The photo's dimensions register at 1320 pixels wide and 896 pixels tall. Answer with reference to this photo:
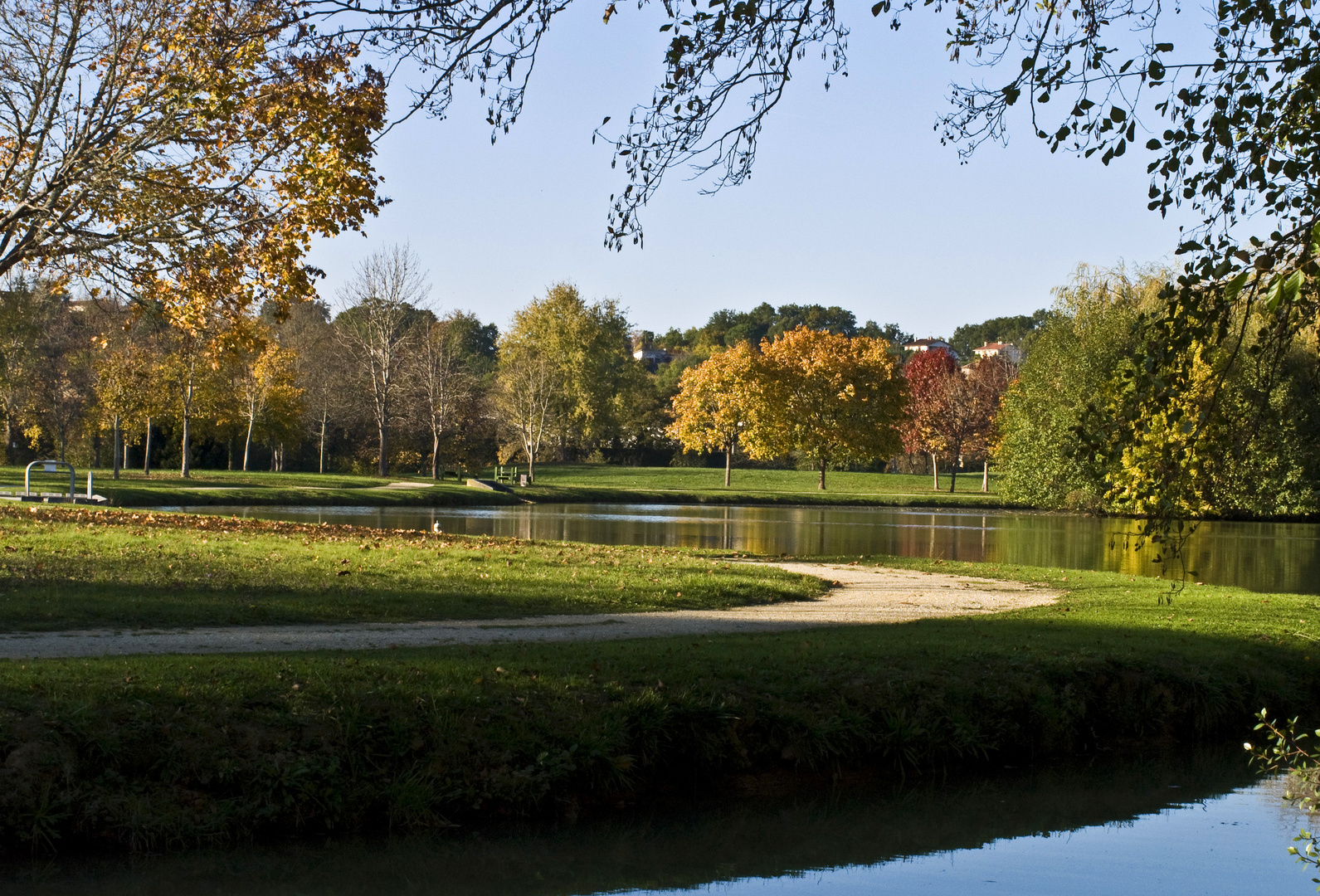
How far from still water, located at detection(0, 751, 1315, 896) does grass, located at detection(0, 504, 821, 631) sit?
4939mm

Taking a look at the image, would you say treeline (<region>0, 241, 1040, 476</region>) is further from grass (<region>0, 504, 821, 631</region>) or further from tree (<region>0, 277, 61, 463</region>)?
grass (<region>0, 504, 821, 631</region>)

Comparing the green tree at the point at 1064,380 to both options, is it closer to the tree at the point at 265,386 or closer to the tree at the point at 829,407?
the tree at the point at 829,407

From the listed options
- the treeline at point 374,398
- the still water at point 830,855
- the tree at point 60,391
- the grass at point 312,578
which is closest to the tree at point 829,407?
the treeline at point 374,398

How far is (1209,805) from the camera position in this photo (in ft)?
30.4

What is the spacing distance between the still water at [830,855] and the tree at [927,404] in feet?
185

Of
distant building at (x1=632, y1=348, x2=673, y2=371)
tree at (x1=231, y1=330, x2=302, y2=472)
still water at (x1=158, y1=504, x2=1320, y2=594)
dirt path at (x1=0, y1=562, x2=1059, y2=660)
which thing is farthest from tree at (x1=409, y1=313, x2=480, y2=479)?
distant building at (x1=632, y1=348, x2=673, y2=371)

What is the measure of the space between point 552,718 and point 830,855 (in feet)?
7.19

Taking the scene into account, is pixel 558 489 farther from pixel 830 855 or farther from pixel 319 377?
pixel 830 855

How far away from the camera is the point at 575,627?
12531mm

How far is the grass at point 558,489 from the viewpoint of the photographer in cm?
3831

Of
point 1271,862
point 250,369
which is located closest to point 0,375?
point 250,369

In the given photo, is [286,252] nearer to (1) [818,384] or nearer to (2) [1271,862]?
(2) [1271,862]

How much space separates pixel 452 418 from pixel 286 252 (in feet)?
143

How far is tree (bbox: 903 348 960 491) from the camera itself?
69938 millimetres
